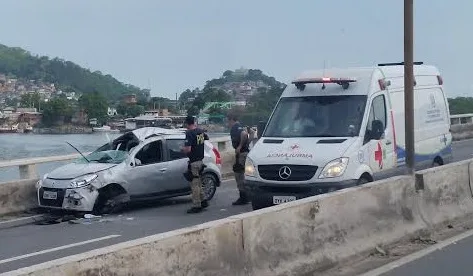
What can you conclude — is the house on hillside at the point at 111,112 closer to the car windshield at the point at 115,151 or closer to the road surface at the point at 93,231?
the car windshield at the point at 115,151

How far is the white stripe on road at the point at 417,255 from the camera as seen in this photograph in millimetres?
7791

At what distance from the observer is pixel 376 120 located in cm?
1213

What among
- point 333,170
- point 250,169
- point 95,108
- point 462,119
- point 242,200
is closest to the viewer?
point 333,170

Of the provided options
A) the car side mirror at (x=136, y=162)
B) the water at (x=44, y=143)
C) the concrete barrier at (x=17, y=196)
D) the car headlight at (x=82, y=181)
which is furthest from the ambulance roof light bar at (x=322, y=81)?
the concrete barrier at (x=17, y=196)

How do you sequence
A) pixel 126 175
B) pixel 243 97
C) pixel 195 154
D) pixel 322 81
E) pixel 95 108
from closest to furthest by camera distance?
pixel 322 81, pixel 195 154, pixel 95 108, pixel 126 175, pixel 243 97

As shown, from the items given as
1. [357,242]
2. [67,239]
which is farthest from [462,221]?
[67,239]

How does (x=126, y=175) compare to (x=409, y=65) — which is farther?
(x=126, y=175)

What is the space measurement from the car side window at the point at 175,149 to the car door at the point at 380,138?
161 inches

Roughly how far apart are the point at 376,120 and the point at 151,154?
14.9ft

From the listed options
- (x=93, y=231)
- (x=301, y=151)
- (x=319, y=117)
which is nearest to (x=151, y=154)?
(x=93, y=231)

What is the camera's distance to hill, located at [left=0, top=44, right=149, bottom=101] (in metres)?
16.5

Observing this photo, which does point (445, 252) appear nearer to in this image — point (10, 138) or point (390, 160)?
point (390, 160)

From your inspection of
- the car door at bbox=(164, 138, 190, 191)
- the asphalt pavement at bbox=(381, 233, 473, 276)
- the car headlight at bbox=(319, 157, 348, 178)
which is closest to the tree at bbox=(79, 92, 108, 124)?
the car door at bbox=(164, 138, 190, 191)

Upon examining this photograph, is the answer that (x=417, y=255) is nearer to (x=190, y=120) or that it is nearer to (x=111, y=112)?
(x=190, y=120)
